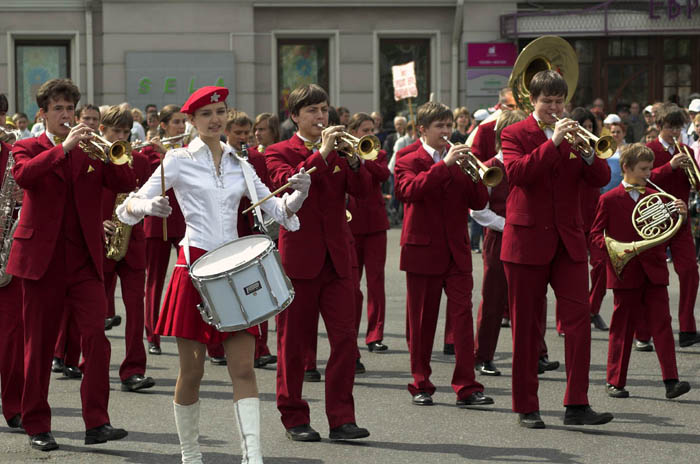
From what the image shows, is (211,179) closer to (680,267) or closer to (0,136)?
(0,136)

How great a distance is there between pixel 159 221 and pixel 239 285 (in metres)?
4.38

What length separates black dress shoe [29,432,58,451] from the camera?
7.53 metres

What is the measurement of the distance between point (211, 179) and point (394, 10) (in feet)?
62.4

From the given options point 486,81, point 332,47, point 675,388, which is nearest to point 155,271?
point 675,388

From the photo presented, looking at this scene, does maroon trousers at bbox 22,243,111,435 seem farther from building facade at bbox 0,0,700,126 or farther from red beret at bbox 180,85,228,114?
building facade at bbox 0,0,700,126

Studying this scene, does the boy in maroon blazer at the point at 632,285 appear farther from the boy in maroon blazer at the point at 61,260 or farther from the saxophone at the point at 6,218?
the saxophone at the point at 6,218

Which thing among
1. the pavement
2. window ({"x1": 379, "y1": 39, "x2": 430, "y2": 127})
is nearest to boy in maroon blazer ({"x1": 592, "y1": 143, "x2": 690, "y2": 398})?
the pavement

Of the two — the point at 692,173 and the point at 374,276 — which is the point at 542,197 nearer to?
the point at 692,173

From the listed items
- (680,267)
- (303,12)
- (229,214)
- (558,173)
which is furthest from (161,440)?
(303,12)

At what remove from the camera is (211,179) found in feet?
22.4

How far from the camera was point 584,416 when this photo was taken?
7941 millimetres

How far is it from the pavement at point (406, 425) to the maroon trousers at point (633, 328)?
0.68 ft

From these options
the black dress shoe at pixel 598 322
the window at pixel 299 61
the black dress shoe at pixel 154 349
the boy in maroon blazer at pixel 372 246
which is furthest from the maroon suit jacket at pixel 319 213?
the window at pixel 299 61

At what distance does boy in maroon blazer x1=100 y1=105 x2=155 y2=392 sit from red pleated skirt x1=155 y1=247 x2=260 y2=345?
2.76m
